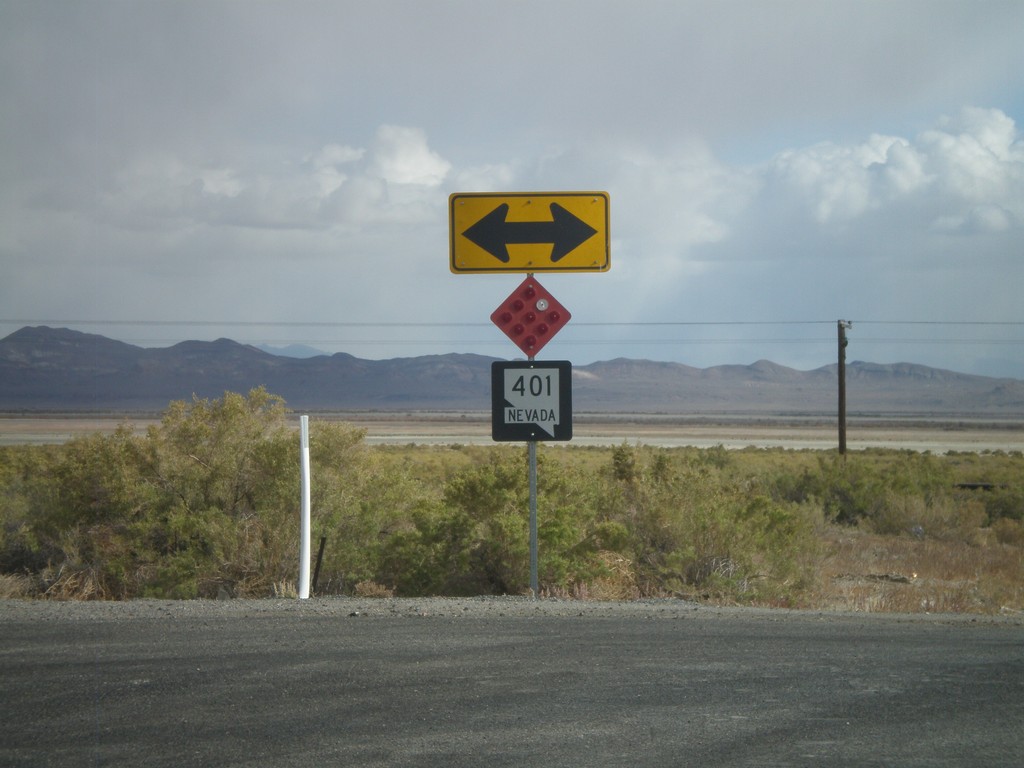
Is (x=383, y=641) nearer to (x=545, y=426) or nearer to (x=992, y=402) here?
(x=545, y=426)

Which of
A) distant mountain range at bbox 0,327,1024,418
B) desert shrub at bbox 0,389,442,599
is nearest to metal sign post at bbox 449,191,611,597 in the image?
desert shrub at bbox 0,389,442,599

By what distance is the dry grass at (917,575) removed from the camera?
10.8 meters

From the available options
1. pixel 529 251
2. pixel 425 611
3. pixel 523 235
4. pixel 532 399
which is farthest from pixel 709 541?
pixel 425 611

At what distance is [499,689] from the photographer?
593cm

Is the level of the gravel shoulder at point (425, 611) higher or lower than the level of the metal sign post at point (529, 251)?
lower

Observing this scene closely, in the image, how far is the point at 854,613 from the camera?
905 cm

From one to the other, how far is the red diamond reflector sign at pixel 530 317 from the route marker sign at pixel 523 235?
326mm

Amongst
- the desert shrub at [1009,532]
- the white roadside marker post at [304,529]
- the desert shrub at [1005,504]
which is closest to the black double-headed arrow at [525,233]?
the white roadside marker post at [304,529]

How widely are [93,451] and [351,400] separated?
18419 cm

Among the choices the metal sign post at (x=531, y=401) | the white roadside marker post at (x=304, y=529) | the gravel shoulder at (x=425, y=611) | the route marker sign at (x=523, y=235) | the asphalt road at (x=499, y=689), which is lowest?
the gravel shoulder at (x=425, y=611)

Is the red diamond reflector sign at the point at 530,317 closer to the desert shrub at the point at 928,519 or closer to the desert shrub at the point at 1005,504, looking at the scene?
the desert shrub at the point at 928,519

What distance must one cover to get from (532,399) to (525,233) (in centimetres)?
166

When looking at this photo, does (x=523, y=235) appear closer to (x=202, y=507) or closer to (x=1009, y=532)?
(x=202, y=507)

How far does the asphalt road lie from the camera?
496cm
